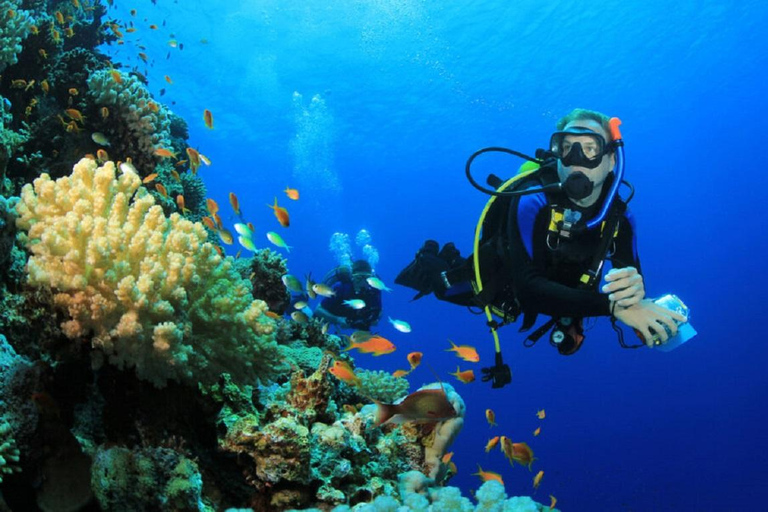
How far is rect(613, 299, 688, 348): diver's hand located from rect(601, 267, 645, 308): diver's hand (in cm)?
8

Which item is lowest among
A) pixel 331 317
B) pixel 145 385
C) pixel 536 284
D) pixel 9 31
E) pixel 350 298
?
pixel 145 385

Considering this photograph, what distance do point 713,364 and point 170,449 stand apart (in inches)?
3944

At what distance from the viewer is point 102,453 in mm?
2080

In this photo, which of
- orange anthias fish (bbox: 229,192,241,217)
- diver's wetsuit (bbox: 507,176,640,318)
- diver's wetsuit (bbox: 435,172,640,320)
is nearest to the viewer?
diver's wetsuit (bbox: 435,172,640,320)

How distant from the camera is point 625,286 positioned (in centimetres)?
329

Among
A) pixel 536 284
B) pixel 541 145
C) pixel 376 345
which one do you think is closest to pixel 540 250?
pixel 536 284

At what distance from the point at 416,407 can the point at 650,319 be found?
184cm

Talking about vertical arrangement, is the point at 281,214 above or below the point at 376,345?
above

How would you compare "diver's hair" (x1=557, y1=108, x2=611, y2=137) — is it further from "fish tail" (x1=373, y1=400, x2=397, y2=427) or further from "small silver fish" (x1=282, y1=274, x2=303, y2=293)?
"small silver fish" (x1=282, y1=274, x2=303, y2=293)

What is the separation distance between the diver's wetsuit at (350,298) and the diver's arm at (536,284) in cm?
666

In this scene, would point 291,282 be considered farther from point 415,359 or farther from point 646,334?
point 646,334

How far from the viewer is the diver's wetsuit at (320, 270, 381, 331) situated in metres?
10.7

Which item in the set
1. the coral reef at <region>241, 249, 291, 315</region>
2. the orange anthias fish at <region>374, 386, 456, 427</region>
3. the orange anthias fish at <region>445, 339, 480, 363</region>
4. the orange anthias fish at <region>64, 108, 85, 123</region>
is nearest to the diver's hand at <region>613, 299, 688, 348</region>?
the orange anthias fish at <region>374, 386, 456, 427</region>

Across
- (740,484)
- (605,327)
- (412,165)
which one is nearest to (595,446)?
(740,484)
